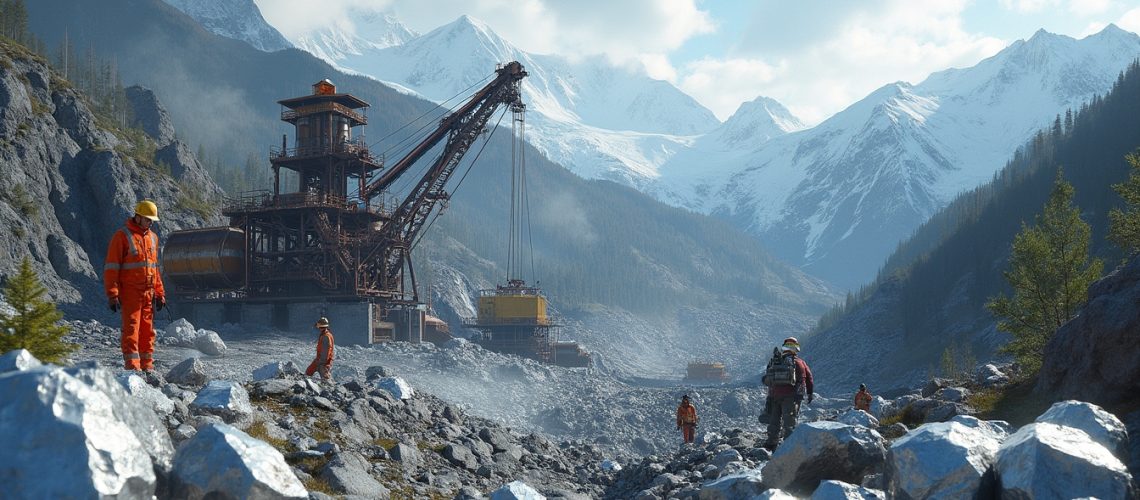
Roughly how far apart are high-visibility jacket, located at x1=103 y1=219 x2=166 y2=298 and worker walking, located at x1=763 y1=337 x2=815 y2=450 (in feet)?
29.7

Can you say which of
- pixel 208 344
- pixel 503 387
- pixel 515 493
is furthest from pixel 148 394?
pixel 503 387

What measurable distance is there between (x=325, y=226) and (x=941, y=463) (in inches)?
1690

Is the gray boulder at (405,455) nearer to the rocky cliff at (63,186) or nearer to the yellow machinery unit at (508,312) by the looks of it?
the rocky cliff at (63,186)

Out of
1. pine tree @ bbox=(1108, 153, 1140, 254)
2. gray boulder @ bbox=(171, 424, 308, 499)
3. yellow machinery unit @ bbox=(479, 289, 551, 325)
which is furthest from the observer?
yellow machinery unit @ bbox=(479, 289, 551, 325)

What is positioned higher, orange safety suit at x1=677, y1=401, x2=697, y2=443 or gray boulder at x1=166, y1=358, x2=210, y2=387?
gray boulder at x1=166, y1=358, x2=210, y2=387

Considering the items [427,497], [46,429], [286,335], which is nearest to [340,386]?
[427,497]

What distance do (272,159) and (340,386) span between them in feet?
117

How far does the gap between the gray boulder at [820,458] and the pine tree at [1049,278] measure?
60.3 feet

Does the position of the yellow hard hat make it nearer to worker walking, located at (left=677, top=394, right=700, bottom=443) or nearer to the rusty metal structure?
worker walking, located at (left=677, top=394, right=700, bottom=443)

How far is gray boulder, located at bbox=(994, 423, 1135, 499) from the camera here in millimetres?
6836

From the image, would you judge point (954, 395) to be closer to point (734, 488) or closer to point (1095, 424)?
point (1095, 424)

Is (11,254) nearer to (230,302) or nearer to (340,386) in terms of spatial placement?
(230,302)

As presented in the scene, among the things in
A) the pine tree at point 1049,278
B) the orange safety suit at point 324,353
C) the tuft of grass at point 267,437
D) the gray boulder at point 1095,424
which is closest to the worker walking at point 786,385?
the gray boulder at point 1095,424

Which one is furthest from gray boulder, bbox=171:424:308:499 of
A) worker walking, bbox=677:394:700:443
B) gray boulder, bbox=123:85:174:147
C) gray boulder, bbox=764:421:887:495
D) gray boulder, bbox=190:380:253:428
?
gray boulder, bbox=123:85:174:147
